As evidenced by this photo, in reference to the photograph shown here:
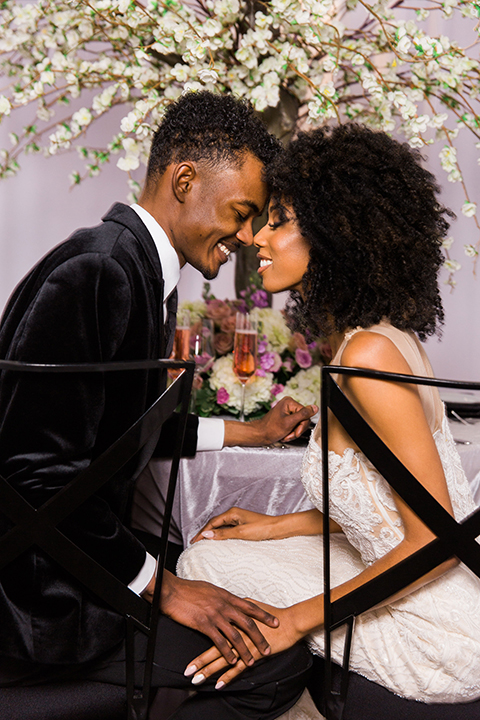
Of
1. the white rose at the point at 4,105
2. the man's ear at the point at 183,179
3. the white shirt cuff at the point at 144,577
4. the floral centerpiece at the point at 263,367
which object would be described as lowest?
the white shirt cuff at the point at 144,577

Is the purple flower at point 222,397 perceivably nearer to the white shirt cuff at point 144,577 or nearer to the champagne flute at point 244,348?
the champagne flute at point 244,348

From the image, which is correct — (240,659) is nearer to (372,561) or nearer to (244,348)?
(372,561)

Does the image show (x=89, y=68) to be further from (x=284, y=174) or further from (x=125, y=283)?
(x=125, y=283)

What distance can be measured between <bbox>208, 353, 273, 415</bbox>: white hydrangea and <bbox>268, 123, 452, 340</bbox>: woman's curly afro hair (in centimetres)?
44

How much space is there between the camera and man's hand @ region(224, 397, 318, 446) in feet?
4.88

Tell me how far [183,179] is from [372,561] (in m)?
0.81

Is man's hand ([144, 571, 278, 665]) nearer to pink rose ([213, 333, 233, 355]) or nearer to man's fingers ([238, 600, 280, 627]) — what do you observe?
man's fingers ([238, 600, 280, 627])

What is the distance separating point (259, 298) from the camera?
5.75 ft

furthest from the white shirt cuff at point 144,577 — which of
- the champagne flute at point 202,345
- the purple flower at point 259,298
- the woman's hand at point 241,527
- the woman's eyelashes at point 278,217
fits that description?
the purple flower at point 259,298

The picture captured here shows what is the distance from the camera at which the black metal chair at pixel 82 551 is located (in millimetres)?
736

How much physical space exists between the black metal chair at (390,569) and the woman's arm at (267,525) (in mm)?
402

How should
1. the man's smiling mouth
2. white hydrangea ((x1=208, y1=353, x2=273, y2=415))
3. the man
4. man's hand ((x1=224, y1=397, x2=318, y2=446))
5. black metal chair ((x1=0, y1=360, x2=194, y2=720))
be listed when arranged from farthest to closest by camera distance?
white hydrangea ((x1=208, y1=353, x2=273, y2=415)), man's hand ((x1=224, y1=397, x2=318, y2=446)), the man's smiling mouth, the man, black metal chair ((x1=0, y1=360, x2=194, y2=720))

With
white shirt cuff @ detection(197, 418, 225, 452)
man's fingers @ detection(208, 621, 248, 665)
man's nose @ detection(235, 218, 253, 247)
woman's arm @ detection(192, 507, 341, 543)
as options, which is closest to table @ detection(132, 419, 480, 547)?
white shirt cuff @ detection(197, 418, 225, 452)

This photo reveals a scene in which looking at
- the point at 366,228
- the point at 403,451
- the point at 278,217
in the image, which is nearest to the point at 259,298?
the point at 278,217
